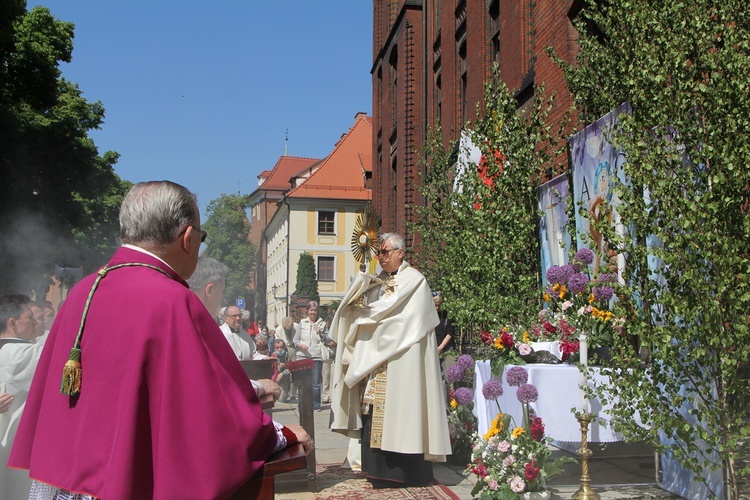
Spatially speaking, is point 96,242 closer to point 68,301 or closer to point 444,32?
point 444,32

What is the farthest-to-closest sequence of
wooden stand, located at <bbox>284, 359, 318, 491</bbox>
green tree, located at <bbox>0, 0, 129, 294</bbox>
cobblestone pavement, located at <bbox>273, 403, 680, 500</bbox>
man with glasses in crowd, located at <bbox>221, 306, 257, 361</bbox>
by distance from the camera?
green tree, located at <bbox>0, 0, 129, 294</bbox> → man with glasses in crowd, located at <bbox>221, 306, 257, 361</bbox> → wooden stand, located at <bbox>284, 359, 318, 491</bbox> → cobblestone pavement, located at <bbox>273, 403, 680, 500</bbox>

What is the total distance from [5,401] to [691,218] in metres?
4.34

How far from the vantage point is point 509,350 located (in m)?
7.09

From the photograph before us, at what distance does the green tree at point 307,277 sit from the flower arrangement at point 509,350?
162 ft

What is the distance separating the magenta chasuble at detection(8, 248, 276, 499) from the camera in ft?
7.79

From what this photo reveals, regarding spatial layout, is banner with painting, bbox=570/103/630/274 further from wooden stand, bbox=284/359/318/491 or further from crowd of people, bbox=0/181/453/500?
crowd of people, bbox=0/181/453/500

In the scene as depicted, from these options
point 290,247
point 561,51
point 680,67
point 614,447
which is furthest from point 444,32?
point 290,247

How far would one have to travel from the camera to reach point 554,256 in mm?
9109

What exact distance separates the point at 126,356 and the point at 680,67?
363 cm

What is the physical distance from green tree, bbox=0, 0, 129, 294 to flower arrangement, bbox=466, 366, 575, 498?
58.1 feet

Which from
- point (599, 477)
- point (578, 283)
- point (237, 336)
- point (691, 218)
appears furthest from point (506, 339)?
point (691, 218)

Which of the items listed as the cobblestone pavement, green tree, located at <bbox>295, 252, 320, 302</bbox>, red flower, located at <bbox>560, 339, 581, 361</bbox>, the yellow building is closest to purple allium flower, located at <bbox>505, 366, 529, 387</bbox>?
red flower, located at <bbox>560, 339, 581, 361</bbox>

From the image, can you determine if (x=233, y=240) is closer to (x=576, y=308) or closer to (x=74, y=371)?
(x=576, y=308)

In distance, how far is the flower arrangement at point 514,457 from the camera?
598cm
